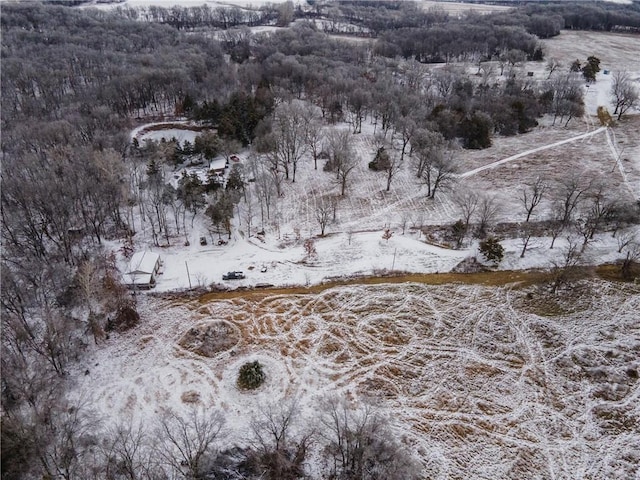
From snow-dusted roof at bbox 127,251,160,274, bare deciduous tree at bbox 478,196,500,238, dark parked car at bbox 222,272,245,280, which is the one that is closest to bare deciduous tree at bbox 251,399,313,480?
dark parked car at bbox 222,272,245,280

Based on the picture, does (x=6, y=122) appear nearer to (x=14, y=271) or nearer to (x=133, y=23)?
(x=14, y=271)

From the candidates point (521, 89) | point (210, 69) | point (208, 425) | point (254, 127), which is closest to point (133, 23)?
point (210, 69)

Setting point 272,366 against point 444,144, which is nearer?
point 272,366

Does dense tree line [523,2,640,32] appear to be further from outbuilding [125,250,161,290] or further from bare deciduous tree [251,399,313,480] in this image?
bare deciduous tree [251,399,313,480]

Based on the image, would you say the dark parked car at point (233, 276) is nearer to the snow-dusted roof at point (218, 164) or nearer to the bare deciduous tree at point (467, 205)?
the snow-dusted roof at point (218, 164)

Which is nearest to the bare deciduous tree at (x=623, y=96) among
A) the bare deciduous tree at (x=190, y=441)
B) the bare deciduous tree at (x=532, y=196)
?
the bare deciduous tree at (x=532, y=196)

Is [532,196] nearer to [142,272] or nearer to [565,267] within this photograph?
[565,267]

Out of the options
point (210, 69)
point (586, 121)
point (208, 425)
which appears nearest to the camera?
point (208, 425)
